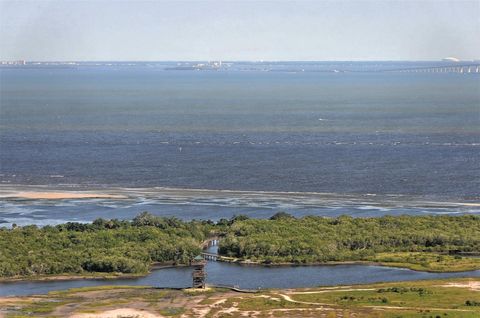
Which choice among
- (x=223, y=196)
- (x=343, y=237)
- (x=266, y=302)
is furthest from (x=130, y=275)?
(x=223, y=196)

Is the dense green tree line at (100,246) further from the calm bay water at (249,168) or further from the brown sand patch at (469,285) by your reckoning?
the brown sand patch at (469,285)

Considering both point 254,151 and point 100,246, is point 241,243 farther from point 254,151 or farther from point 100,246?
point 254,151

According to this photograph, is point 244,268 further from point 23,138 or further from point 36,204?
point 23,138

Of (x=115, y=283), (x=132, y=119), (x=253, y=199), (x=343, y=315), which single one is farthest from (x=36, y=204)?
(x=132, y=119)

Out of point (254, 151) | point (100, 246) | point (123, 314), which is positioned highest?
point (254, 151)

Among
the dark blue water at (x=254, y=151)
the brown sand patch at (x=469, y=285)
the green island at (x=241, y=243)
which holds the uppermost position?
the dark blue water at (x=254, y=151)

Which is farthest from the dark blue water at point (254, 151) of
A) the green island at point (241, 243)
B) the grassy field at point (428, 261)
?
the grassy field at point (428, 261)
